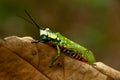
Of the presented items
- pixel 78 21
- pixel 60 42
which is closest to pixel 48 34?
pixel 60 42

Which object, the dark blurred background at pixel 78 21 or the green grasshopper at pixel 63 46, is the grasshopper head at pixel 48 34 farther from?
the dark blurred background at pixel 78 21

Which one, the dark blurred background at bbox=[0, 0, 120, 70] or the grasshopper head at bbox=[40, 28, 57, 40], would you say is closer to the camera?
the grasshopper head at bbox=[40, 28, 57, 40]

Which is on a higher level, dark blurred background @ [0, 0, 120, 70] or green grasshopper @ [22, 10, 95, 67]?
green grasshopper @ [22, 10, 95, 67]

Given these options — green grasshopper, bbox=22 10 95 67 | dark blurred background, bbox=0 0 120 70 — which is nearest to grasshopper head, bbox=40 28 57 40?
green grasshopper, bbox=22 10 95 67

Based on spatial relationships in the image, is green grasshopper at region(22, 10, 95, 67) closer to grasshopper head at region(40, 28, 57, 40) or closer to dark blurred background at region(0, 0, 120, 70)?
grasshopper head at region(40, 28, 57, 40)

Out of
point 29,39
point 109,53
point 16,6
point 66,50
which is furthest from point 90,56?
point 109,53

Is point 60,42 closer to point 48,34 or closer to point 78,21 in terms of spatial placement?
point 48,34

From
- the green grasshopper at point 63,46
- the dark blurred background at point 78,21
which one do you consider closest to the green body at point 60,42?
the green grasshopper at point 63,46

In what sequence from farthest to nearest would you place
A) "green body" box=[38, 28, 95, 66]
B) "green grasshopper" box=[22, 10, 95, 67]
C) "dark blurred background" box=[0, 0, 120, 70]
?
"dark blurred background" box=[0, 0, 120, 70] < "green body" box=[38, 28, 95, 66] < "green grasshopper" box=[22, 10, 95, 67]
